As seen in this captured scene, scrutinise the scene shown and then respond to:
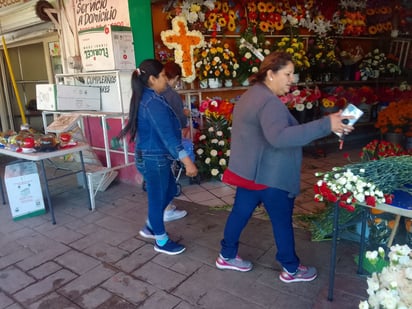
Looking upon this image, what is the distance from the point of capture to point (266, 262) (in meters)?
2.38

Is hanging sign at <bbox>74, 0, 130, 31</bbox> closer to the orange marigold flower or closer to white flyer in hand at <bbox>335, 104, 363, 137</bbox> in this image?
the orange marigold flower

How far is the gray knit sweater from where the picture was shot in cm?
176

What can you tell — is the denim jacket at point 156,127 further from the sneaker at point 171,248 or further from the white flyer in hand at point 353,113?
the white flyer in hand at point 353,113

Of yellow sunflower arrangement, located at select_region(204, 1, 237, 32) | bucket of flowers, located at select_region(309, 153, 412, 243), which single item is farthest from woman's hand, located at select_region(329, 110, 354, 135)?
yellow sunflower arrangement, located at select_region(204, 1, 237, 32)

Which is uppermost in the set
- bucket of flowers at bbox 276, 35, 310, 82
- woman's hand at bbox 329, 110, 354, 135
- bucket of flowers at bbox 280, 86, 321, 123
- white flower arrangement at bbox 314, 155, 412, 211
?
bucket of flowers at bbox 276, 35, 310, 82

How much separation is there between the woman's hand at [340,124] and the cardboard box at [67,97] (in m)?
2.96

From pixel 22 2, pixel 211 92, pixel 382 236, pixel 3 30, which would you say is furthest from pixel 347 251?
pixel 3 30

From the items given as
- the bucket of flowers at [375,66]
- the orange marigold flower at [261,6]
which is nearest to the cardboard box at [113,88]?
the orange marigold flower at [261,6]

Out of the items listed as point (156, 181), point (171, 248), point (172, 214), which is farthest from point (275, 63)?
point (172, 214)

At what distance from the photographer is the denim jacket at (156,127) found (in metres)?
2.23

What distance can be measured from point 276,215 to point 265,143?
448mm

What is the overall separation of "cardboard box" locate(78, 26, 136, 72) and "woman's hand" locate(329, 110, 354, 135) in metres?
2.57

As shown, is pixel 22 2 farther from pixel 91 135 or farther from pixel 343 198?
pixel 343 198

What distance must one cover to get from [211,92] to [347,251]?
2781mm
